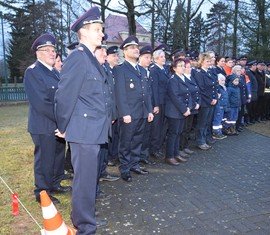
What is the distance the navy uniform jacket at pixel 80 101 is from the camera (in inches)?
138

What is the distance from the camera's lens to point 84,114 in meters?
3.57

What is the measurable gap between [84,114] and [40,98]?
1.39 meters

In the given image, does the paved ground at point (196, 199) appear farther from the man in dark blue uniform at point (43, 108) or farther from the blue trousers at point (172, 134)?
the man in dark blue uniform at point (43, 108)

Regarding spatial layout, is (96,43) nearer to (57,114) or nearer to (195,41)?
(57,114)

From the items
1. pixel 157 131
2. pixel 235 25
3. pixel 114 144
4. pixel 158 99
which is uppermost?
pixel 235 25

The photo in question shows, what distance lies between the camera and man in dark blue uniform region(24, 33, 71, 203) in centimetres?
472

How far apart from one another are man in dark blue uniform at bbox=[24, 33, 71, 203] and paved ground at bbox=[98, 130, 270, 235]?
96cm

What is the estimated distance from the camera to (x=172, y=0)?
2861cm

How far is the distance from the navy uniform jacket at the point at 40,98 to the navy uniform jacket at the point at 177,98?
9.35ft

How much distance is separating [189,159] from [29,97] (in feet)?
12.7

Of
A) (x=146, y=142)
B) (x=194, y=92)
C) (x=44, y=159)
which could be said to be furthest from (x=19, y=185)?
(x=194, y=92)

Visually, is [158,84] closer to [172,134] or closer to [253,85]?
[172,134]

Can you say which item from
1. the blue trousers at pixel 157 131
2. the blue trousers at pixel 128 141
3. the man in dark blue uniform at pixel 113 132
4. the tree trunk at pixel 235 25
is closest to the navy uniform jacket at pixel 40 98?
the blue trousers at pixel 128 141

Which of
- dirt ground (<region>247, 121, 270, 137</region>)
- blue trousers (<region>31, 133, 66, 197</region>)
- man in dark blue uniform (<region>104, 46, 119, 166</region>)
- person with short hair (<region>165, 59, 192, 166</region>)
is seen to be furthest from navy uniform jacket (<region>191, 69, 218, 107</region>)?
blue trousers (<region>31, 133, 66, 197</region>)
